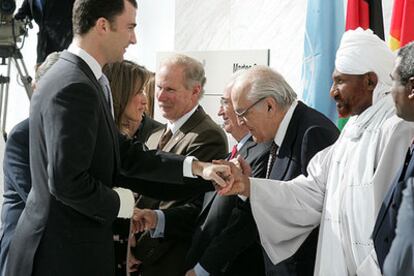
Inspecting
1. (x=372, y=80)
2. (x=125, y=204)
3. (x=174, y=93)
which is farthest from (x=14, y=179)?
(x=372, y=80)

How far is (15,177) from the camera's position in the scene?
9.10 feet

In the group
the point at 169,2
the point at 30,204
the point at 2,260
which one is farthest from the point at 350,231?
the point at 169,2

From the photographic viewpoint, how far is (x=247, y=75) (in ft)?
9.66

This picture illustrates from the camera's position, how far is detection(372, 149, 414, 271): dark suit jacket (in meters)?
2.02

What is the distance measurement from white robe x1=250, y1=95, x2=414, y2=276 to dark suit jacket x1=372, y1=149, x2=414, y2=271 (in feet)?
0.63

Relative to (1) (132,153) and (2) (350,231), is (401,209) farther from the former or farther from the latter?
(1) (132,153)

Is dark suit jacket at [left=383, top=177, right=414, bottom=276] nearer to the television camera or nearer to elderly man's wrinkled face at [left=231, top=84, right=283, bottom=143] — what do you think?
elderly man's wrinkled face at [left=231, top=84, right=283, bottom=143]

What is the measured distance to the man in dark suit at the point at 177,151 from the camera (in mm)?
3104

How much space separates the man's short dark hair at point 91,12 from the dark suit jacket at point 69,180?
11 centimetres

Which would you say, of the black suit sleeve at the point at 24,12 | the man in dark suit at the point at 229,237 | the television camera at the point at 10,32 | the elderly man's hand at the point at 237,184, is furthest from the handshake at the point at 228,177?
the black suit sleeve at the point at 24,12

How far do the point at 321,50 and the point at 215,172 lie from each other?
1.55m

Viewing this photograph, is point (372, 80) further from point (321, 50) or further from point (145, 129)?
point (145, 129)

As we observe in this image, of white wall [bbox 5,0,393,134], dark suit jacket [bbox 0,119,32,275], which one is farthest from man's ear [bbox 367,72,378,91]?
white wall [bbox 5,0,393,134]

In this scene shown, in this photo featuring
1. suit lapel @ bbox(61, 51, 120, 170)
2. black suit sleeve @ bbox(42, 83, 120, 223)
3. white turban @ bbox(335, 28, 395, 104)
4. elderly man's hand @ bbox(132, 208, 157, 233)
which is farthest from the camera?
elderly man's hand @ bbox(132, 208, 157, 233)
